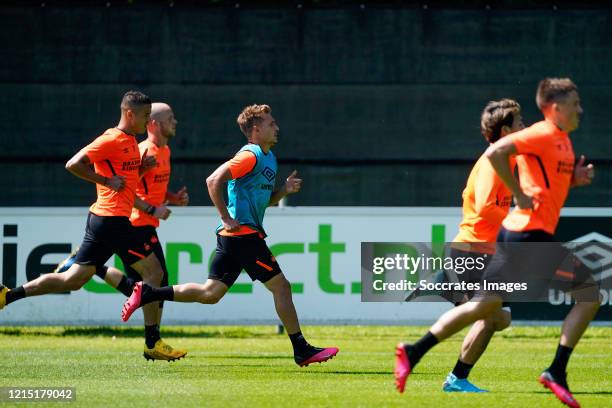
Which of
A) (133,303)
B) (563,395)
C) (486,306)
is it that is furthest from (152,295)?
(563,395)

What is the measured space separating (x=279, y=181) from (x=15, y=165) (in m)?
3.61

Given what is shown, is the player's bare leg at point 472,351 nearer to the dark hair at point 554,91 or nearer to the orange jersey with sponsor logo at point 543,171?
the orange jersey with sponsor logo at point 543,171

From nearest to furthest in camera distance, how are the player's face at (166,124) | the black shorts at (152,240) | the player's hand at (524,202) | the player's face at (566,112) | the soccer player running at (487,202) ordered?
the player's hand at (524,202)
the player's face at (566,112)
the soccer player running at (487,202)
the black shorts at (152,240)
the player's face at (166,124)

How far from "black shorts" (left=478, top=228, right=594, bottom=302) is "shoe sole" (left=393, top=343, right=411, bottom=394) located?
77 centimetres

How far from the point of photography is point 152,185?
484 inches

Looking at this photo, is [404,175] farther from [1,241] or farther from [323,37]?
[1,241]

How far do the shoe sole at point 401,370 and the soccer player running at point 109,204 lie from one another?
383 centimetres

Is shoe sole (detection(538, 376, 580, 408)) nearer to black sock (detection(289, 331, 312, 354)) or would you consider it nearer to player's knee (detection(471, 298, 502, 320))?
player's knee (detection(471, 298, 502, 320))

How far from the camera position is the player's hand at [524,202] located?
8047 mm

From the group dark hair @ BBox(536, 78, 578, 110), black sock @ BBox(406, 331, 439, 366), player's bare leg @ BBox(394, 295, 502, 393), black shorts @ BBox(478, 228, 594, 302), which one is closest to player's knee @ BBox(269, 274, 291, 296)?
player's bare leg @ BBox(394, 295, 502, 393)

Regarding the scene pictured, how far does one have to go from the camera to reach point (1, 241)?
15.1 meters

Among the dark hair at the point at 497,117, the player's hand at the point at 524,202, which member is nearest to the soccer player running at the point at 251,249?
the dark hair at the point at 497,117

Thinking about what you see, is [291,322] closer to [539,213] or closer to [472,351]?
[472,351]

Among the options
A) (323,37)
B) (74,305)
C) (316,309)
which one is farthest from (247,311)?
(323,37)
